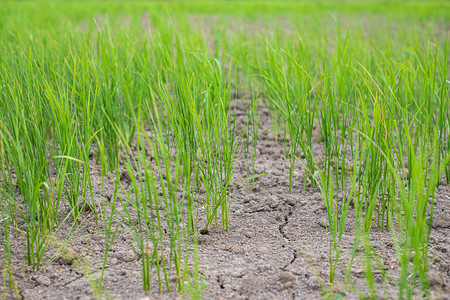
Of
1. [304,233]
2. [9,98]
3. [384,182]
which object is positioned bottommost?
[304,233]

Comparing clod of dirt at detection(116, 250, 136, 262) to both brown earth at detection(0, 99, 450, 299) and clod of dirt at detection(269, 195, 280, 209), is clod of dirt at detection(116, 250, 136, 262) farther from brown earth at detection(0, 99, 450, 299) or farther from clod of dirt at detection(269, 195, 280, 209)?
clod of dirt at detection(269, 195, 280, 209)

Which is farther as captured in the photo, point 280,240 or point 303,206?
point 303,206

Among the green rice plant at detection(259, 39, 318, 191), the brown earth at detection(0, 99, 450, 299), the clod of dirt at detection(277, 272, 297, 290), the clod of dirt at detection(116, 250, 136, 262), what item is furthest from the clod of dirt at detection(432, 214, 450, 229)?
the clod of dirt at detection(116, 250, 136, 262)

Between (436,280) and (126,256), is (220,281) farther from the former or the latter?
(436,280)

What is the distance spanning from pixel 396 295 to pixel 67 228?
1090mm

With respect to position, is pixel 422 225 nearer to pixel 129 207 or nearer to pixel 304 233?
pixel 304 233

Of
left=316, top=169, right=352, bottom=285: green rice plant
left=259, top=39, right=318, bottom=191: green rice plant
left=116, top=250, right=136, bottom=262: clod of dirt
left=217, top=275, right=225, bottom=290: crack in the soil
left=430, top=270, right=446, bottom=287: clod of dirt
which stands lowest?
left=217, top=275, right=225, bottom=290: crack in the soil

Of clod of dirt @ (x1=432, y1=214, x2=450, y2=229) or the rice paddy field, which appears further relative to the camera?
clod of dirt @ (x1=432, y1=214, x2=450, y2=229)

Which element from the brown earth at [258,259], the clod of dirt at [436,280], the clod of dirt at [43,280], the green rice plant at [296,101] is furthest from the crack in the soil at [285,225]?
the clod of dirt at [43,280]

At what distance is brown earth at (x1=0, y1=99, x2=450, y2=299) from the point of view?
121cm

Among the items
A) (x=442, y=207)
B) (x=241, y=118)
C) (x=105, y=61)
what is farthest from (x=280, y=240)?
(x=241, y=118)

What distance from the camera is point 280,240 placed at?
1476 mm

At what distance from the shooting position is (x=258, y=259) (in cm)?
137

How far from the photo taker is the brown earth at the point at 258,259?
1211mm
